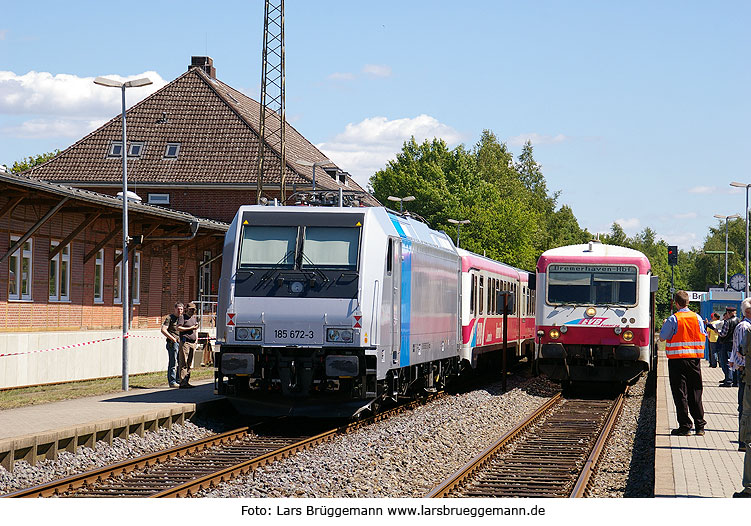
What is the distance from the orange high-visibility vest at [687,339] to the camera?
14594 mm

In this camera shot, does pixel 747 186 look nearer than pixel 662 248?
Yes

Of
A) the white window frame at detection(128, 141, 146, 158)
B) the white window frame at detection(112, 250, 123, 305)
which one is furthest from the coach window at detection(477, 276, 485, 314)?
the white window frame at detection(128, 141, 146, 158)

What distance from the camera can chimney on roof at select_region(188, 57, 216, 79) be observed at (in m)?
59.7

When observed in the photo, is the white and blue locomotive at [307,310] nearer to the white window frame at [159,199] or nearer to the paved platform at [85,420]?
the paved platform at [85,420]

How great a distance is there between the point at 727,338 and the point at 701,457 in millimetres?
11290

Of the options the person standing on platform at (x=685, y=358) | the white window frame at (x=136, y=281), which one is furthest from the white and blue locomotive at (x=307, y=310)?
the white window frame at (x=136, y=281)

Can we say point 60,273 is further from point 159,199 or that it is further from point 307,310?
point 159,199

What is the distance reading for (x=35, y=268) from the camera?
2708 cm

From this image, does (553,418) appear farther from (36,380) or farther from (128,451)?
(36,380)

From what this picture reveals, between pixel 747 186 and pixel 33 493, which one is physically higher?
pixel 747 186

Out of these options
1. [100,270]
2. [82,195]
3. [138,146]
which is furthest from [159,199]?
[82,195]

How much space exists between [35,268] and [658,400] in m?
15.0

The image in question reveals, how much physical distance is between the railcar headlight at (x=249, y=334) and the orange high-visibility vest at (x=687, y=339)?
5.52m
